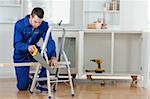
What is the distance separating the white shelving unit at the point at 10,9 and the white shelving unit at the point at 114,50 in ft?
3.84

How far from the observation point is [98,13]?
5.29m

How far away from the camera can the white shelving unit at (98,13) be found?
527 cm

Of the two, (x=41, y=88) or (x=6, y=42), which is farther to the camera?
(x=6, y=42)

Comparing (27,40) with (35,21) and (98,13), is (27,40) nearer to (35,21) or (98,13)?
(35,21)

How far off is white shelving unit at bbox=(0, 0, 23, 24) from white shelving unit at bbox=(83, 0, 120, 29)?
1035 mm

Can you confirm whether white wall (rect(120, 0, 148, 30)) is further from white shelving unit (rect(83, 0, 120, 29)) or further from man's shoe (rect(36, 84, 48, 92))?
man's shoe (rect(36, 84, 48, 92))

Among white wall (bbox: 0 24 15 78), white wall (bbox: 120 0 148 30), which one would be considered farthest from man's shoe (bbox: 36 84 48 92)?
white wall (bbox: 120 0 148 30)

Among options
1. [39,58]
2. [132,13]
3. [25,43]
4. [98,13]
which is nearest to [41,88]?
[25,43]

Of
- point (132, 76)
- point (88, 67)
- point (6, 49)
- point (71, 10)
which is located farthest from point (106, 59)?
point (6, 49)

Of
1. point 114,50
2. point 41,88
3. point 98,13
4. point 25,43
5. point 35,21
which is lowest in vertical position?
point 41,88

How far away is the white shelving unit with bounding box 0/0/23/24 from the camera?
17.5ft

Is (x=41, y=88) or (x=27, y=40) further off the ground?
(x=27, y=40)

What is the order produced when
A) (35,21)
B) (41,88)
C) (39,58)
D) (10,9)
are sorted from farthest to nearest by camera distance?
(10,9) < (41,88) < (35,21) < (39,58)

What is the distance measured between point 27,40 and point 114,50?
5.68 feet
